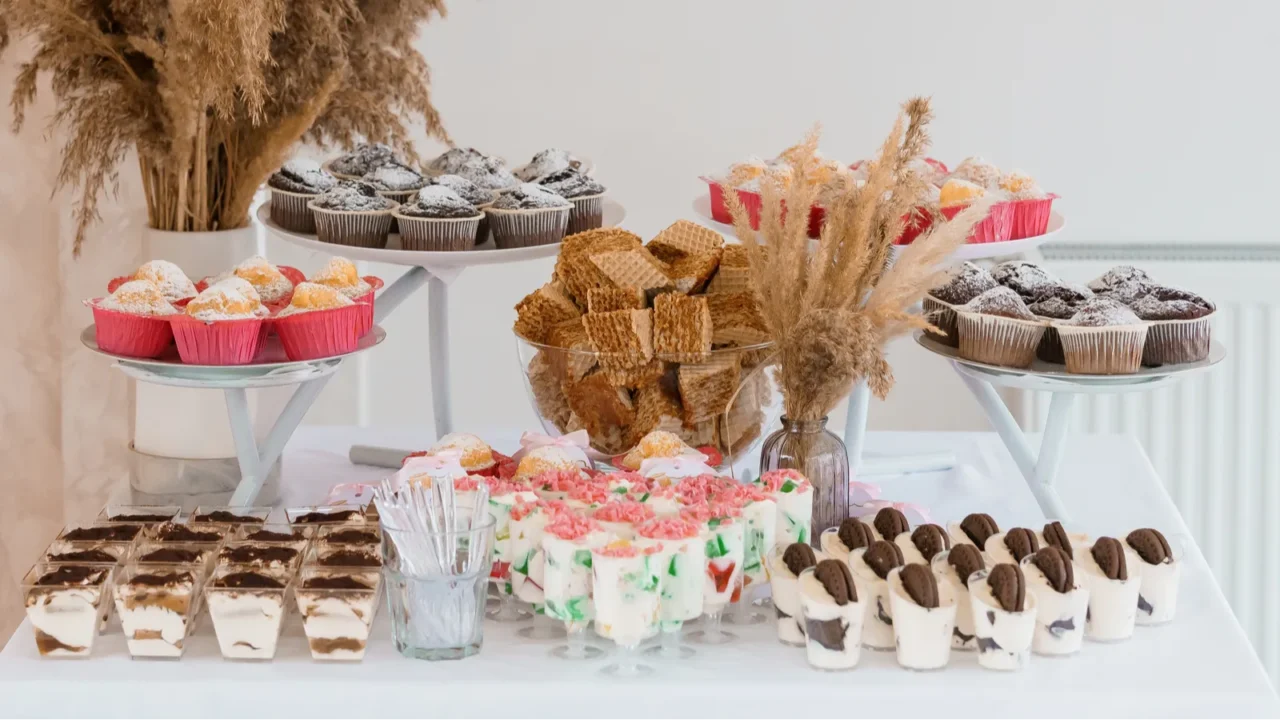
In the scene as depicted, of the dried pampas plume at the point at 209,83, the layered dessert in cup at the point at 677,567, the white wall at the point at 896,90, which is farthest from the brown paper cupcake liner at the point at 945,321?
the white wall at the point at 896,90

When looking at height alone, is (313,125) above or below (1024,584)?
above

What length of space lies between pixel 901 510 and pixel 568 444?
17.0 inches

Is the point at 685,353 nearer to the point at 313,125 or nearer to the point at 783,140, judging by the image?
the point at 313,125

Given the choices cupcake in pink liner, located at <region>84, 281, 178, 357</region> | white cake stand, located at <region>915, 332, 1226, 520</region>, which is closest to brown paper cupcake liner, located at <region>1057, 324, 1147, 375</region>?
white cake stand, located at <region>915, 332, 1226, 520</region>

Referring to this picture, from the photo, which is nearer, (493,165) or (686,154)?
(493,165)

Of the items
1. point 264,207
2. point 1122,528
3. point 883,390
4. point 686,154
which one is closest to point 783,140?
point 686,154

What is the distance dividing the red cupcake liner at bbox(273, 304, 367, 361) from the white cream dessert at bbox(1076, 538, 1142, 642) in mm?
928

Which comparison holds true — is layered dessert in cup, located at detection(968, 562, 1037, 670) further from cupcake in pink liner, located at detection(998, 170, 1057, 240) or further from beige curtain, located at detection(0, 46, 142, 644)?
beige curtain, located at detection(0, 46, 142, 644)

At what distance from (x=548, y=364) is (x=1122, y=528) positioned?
2.68 ft

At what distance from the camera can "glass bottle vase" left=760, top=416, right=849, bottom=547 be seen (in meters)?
1.65

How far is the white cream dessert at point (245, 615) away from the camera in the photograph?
1392 millimetres

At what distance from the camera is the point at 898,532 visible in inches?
62.7

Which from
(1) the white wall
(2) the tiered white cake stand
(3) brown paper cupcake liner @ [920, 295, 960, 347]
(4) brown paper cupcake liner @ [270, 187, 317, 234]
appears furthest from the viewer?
(1) the white wall

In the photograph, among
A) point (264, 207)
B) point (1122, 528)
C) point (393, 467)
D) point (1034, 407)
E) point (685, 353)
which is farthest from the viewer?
point (1034, 407)
